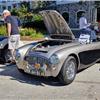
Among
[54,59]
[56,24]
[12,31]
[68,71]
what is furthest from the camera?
[12,31]

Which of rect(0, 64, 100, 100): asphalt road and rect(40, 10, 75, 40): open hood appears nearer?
rect(0, 64, 100, 100): asphalt road

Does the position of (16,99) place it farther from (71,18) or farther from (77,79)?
(71,18)

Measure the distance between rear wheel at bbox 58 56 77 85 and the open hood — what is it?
3.17 feet

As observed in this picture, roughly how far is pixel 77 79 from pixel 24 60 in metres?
1.40

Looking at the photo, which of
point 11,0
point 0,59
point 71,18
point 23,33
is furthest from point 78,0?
point 0,59

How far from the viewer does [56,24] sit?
8.03m

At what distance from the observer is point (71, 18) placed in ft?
119

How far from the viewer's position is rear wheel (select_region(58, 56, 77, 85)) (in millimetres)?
6984

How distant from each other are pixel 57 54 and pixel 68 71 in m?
0.55

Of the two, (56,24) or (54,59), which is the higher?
(56,24)

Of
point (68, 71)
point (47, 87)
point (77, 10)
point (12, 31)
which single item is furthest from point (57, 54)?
point (77, 10)

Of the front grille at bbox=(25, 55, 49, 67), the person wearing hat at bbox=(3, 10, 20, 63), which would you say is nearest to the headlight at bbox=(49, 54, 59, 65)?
the front grille at bbox=(25, 55, 49, 67)

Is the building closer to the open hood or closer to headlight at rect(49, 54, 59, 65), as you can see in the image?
the open hood

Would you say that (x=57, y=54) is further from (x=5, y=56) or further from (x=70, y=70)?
(x=5, y=56)
